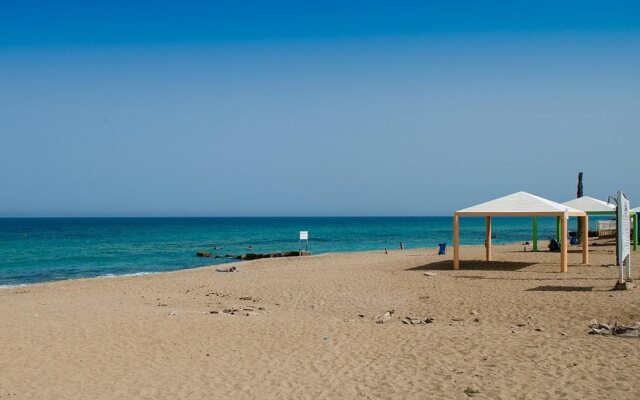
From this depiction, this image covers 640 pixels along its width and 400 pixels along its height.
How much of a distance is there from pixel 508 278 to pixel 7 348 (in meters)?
12.9

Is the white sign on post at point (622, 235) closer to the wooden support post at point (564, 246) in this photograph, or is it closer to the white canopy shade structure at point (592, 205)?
the wooden support post at point (564, 246)

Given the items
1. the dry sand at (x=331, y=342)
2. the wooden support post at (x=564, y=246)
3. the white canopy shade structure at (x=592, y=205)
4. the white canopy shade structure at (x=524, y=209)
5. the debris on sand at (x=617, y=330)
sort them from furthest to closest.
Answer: the white canopy shade structure at (x=592, y=205), the white canopy shade structure at (x=524, y=209), the wooden support post at (x=564, y=246), the debris on sand at (x=617, y=330), the dry sand at (x=331, y=342)

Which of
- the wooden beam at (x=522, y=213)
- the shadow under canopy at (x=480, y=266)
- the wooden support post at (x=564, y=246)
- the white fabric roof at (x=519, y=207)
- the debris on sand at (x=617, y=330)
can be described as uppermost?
the white fabric roof at (x=519, y=207)

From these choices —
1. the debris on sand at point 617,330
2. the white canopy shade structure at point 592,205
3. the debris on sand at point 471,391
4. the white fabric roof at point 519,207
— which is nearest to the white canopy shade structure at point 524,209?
the white fabric roof at point 519,207

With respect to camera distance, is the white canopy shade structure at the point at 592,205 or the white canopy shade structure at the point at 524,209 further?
the white canopy shade structure at the point at 592,205

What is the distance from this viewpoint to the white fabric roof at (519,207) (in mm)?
18016

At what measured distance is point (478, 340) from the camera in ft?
31.2

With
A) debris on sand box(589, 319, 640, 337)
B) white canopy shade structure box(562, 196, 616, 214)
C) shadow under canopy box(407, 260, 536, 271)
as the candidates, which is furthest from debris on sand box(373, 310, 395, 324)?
white canopy shade structure box(562, 196, 616, 214)

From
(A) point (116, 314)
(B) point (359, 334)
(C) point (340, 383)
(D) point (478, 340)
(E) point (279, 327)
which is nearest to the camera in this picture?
(C) point (340, 383)

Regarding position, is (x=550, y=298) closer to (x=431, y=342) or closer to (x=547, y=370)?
(x=431, y=342)

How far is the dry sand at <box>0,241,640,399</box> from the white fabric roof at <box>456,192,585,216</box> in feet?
6.54

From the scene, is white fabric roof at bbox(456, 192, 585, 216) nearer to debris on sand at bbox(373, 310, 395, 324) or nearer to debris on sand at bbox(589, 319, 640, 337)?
debris on sand at bbox(373, 310, 395, 324)

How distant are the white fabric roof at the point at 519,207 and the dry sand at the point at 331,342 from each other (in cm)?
199

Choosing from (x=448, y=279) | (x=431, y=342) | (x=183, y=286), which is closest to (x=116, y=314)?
(x=183, y=286)
